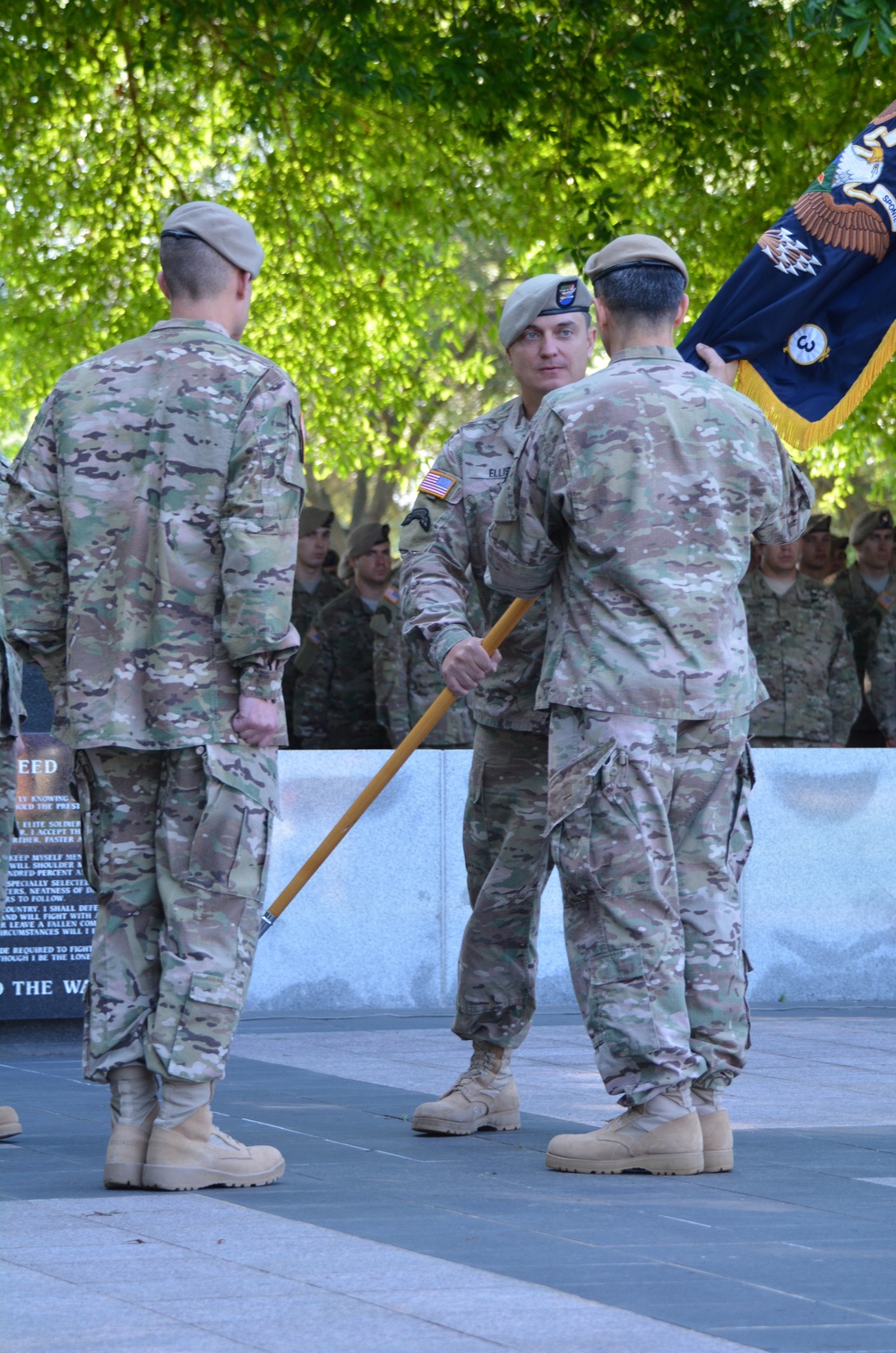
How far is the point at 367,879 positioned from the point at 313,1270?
227 inches

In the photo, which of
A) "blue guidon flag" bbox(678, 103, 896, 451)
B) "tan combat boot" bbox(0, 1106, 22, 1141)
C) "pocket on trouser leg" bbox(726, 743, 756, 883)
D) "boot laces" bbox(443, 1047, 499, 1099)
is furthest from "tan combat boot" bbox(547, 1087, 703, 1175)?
"blue guidon flag" bbox(678, 103, 896, 451)

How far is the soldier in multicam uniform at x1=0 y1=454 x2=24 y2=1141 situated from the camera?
5527mm

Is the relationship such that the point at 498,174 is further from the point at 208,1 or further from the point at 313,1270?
the point at 313,1270

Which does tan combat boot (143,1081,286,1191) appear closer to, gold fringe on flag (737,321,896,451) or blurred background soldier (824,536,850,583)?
gold fringe on flag (737,321,896,451)

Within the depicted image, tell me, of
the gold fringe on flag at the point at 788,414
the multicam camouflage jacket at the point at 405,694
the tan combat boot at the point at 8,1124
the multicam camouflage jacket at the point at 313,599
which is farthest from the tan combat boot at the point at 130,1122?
the multicam camouflage jacket at the point at 313,599

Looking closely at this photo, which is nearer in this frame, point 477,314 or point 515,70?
point 515,70

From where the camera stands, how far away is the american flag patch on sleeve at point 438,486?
5773mm

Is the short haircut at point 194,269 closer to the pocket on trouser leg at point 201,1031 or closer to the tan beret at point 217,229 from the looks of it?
the tan beret at point 217,229

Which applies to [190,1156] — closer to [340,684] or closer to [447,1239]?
[447,1239]

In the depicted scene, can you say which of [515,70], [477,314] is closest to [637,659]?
[515,70]

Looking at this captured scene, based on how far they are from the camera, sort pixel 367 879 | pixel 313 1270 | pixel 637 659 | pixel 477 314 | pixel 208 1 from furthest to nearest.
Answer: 1. pixel 477 314
2. pixel 208 1
3. pixel 367 879
4. pixel 637 659
5. pixel 313 1270

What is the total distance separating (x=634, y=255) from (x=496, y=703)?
4.25 feet

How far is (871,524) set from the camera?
13.1 meters

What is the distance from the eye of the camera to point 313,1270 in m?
3.78
